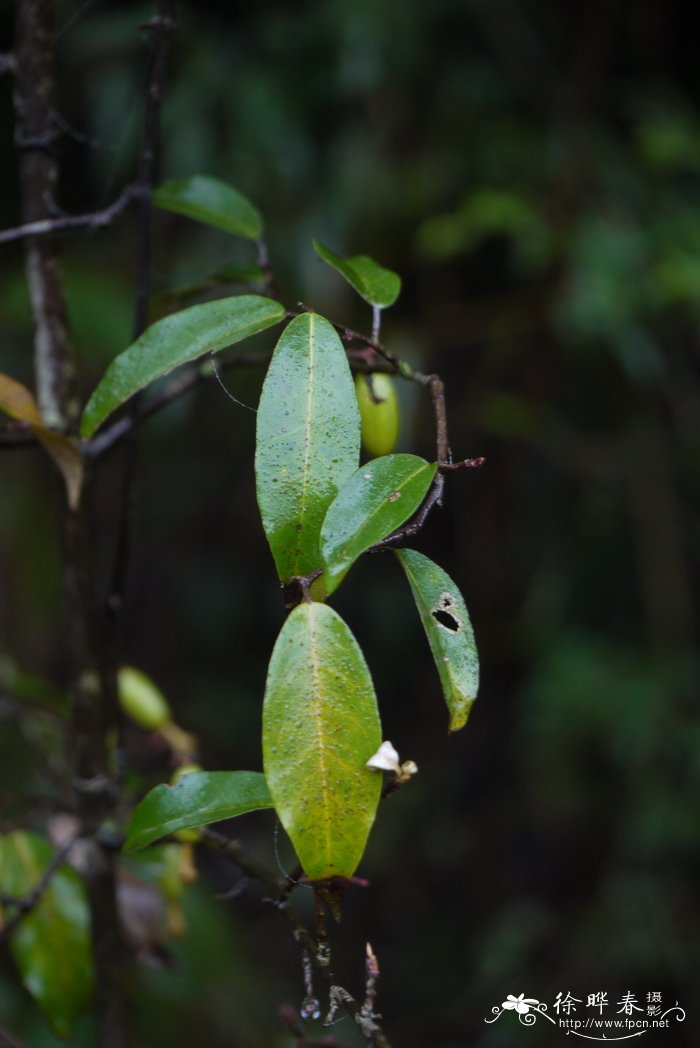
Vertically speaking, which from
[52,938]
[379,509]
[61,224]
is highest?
[61,224]

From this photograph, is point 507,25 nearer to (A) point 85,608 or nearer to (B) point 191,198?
(B) point 191,198

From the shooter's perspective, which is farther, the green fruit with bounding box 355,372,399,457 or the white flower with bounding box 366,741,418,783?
the green fruit with bounding box 355,372,399,457

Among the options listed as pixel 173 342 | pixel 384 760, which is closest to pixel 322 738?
pixel 384 760

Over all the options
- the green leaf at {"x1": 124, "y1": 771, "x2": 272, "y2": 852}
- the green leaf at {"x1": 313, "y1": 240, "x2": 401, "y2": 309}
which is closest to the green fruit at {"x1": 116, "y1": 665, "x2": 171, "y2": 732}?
the green leaf at {"x1": 124, "y1": 771, "x2": 272, "y2": 852}

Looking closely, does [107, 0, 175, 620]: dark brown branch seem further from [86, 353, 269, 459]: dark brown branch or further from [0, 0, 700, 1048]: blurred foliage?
[0, 0, 700, 1048]: blurred foliage

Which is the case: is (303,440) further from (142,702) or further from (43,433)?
(142,702)

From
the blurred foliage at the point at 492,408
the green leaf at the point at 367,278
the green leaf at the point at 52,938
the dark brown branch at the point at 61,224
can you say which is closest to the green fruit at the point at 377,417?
the green leaf at the point at 367,278
